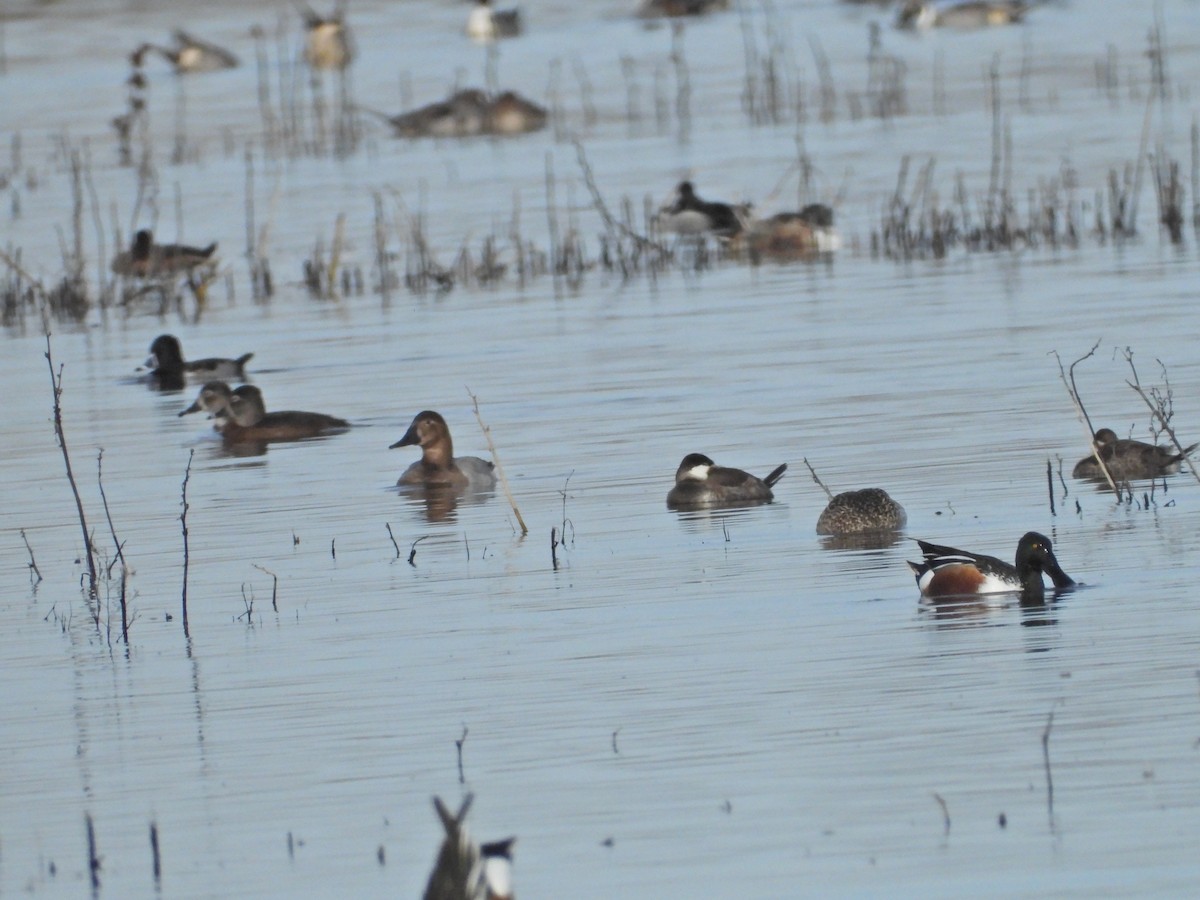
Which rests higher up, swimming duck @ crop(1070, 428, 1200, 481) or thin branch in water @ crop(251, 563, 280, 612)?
swimming duck @ crop(1070, 428, 1200, 481)

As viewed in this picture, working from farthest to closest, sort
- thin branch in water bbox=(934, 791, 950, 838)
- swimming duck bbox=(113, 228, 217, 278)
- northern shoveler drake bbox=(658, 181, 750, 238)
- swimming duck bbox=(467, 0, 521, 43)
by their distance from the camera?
swimming duck bbox=(467, 0, 521, 43) < northern shoveler drake bbox=(658, 181, 750, 238) < swimming duck bbox=(113, 228, 217, 278) < thin branch in water bbox=(934, 791, 950, 838)

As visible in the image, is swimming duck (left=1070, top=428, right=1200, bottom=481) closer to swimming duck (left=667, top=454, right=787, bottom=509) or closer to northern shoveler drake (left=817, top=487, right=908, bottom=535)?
northern shoveler drake (left=817, top=487, right=908, bottom=535)

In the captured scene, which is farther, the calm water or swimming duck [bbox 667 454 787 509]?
swimming duck [bbox 667 454 787 509]

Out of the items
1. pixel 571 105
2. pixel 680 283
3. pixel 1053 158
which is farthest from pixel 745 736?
pixel 571 105

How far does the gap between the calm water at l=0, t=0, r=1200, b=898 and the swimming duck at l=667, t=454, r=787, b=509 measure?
13cm

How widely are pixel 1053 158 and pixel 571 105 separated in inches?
493

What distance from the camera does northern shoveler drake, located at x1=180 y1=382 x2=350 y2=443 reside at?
15.1 m

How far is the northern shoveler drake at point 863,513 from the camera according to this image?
10250mm

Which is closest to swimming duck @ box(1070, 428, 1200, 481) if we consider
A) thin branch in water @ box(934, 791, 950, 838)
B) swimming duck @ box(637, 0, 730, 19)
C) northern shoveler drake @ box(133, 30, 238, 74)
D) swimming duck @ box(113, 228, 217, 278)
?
thin branch in water @ box(934, 791, 950, 838)

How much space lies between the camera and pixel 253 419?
15.3m

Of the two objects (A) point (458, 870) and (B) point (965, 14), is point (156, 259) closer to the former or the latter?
(A) point (458, 870)

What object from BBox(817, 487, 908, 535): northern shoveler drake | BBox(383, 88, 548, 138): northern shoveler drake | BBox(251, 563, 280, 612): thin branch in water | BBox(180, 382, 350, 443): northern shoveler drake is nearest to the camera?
BBox(251, 563, 280, 612): thin branch in water

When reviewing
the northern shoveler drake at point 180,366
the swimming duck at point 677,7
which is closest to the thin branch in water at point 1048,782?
the northern shoveler drake at point 180,366

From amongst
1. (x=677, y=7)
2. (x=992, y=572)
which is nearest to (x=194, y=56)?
(x=677, y=7)
